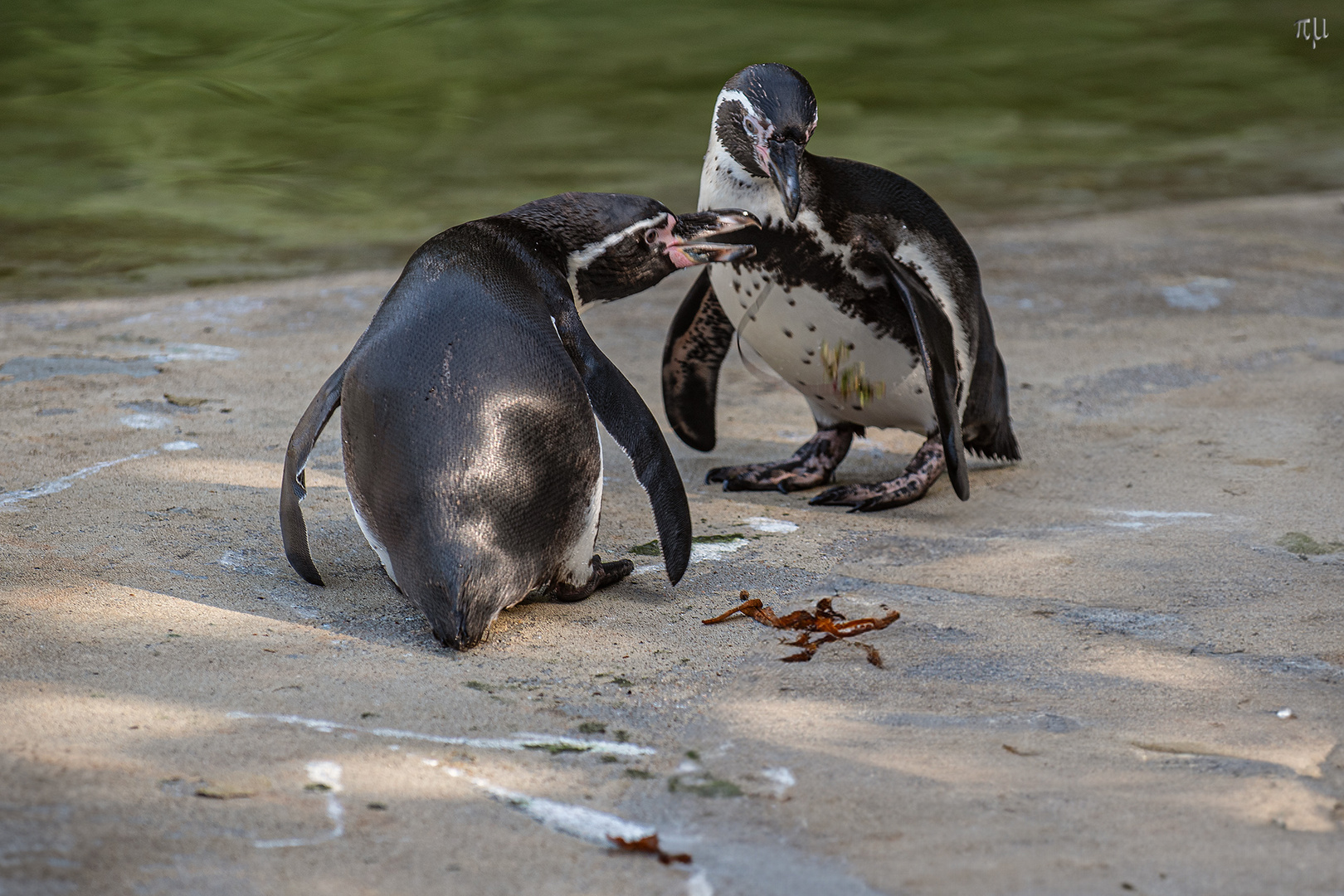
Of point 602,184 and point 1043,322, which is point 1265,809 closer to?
point 1043,322

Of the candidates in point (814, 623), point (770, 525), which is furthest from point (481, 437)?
point (770, 525)

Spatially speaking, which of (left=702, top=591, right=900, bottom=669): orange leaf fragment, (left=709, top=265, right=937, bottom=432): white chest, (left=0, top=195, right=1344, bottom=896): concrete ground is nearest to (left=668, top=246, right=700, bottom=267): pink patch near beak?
(left=709, top=265, right=937, bottom=432): white chest

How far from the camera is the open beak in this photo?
2812 millimetres

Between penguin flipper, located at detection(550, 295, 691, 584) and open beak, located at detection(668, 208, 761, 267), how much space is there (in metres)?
0.42

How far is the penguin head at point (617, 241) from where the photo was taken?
2.70 metres

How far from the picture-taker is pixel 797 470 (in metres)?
3.62

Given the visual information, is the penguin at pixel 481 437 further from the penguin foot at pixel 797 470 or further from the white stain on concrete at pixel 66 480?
the penguin foot at pixel 797 470

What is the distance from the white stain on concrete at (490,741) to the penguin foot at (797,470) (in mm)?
1680

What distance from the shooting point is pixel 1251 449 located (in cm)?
361

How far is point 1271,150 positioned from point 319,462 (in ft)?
23.7

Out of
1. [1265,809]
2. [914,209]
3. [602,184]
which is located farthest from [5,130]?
[1265,809]

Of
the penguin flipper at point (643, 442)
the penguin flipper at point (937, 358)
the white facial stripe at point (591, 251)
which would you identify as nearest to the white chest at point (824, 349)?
the penguin flipper at point (937, 358)

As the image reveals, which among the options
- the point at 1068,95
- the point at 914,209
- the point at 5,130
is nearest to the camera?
the point at 914,209

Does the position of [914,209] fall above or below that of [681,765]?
above
